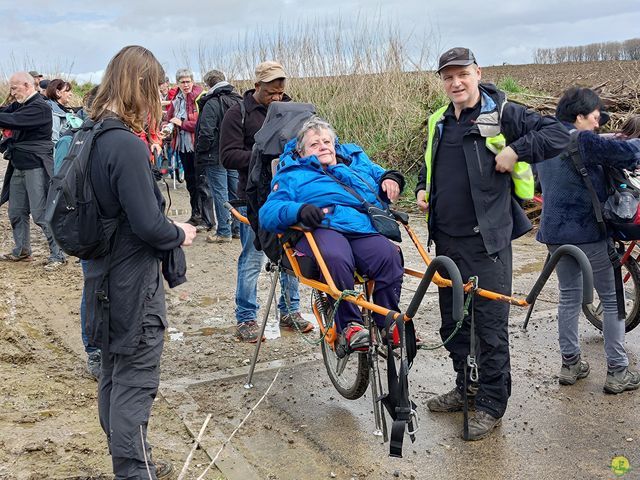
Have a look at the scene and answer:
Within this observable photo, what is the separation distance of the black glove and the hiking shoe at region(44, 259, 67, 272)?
5.02m

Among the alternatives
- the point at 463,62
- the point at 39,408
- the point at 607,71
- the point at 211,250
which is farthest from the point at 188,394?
the point at 607,71

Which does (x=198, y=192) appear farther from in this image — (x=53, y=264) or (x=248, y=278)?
(x=248, y=278)

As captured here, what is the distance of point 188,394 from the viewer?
4.95m

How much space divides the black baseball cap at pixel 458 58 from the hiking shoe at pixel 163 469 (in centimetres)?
267

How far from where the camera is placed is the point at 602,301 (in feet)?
16.3

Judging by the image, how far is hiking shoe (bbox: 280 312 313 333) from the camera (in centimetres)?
620

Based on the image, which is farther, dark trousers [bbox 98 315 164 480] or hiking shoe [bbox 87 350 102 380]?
hiking shoe [bbox 87 350 102 380]

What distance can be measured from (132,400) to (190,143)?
7.54 meters

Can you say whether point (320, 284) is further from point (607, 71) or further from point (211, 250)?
point (607, 71)

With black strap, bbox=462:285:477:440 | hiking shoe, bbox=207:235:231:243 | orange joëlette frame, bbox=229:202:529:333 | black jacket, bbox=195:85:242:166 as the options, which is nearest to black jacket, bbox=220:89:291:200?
orange joëlette frame, bbox=229:202:529:333

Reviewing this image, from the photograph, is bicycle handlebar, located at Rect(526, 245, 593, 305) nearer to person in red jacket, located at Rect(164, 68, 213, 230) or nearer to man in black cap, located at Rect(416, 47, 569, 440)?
man in black cap, located at Rect(416, 47, 569, 440)

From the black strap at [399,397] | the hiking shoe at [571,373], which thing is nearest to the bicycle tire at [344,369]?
the black strap at [399,397]

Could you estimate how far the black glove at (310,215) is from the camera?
4.25 metres

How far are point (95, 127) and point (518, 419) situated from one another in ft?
9.85
